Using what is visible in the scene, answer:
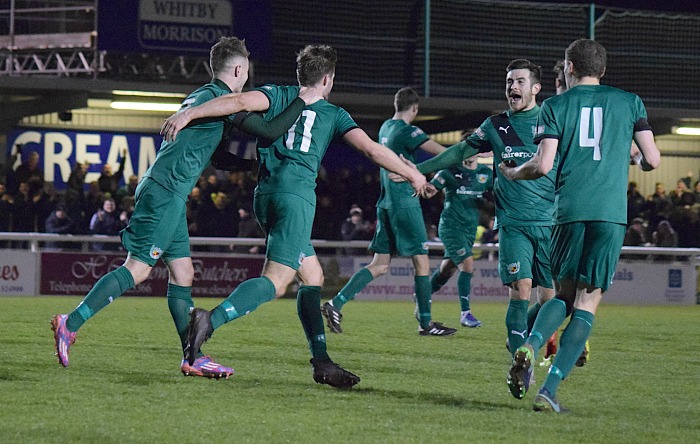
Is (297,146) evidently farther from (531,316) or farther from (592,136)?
(531,316)

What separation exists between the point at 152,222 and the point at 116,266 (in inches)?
451

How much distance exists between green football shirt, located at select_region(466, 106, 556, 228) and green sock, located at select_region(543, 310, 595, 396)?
217 centimetres

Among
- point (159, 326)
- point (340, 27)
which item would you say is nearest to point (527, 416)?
point (159, 326)

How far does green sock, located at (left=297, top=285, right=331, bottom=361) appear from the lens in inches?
282

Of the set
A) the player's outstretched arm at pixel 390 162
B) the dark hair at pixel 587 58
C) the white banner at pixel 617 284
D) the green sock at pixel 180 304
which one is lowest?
the white banner at pixel 617 284

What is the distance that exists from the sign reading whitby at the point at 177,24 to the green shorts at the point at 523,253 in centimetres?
1266

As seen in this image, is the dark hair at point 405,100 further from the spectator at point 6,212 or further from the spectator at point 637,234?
the spectator at point 637,234

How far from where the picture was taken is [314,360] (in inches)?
282

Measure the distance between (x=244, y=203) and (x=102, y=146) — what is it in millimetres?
5282

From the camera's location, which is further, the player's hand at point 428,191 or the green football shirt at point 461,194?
the green football shirt at point 461,194

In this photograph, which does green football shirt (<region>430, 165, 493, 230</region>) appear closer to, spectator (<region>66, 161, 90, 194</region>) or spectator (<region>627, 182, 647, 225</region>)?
spectator (<region>66, 161, 90, 194</region>)

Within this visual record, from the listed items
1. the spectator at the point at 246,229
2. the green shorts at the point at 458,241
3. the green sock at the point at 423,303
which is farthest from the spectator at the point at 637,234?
the green sock at the point at 423,303

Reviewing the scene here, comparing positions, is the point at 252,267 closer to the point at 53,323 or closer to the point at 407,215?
the point at 407,215

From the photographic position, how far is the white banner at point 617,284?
1998 cm
